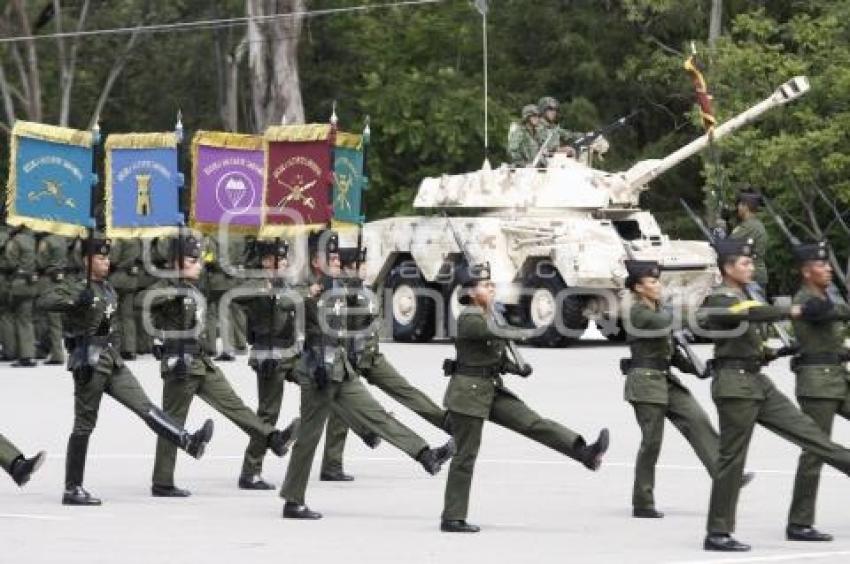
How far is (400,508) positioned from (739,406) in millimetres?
3048

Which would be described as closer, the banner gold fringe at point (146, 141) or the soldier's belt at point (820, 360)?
the soldier's belt at point (820, 360)

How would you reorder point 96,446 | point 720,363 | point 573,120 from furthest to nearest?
1. point 573,120
2. point 96,446
3. point 720,363

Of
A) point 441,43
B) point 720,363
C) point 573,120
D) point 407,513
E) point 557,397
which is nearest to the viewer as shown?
point 720,363

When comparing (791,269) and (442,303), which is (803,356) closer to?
(442,303)

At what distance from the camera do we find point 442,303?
35.2 metres

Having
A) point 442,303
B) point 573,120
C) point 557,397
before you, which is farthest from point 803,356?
point 573,120

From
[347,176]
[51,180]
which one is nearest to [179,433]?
[51,180]

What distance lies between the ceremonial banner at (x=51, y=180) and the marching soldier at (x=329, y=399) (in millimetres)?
2221

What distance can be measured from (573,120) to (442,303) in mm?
11959

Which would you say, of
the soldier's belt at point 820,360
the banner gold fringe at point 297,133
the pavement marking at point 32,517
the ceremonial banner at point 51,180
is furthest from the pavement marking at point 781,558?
the banner gold fringe at point 297,133

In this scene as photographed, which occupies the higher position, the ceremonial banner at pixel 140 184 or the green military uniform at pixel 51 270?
the ceremonial banner at pixel 140 184

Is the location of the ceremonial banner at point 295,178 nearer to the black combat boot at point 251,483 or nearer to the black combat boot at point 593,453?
the black combat boot at point 251,483

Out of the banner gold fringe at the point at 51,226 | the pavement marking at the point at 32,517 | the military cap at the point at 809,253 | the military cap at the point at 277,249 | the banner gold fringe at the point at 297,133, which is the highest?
the banner gold fringe at the point at 297,133

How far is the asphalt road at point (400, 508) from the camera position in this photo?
1380cm
